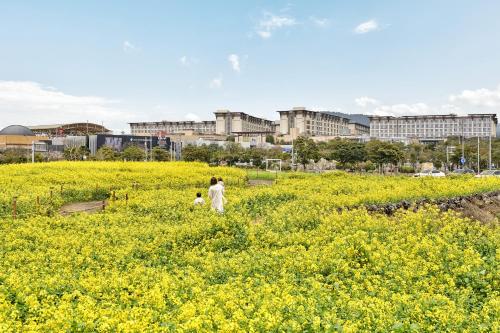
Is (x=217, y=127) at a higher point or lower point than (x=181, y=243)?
higher

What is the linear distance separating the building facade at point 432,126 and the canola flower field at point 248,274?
155 m

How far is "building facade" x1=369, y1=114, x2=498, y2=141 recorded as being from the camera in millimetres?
163125

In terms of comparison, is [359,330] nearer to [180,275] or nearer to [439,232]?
[180,275]

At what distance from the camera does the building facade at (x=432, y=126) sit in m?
163

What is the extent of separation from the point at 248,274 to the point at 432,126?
17931 cm

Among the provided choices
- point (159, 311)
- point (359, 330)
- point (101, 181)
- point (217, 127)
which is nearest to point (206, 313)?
point (159, 311)

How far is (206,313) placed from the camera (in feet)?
19.1

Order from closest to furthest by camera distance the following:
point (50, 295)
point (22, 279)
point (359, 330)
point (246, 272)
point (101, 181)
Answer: point (359, 330) → point (50, 295) → point (22, 279) → point (246, 272) → point (101, 181)

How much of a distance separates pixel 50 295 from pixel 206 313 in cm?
284

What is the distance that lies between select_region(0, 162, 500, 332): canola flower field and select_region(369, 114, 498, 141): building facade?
6110 inches

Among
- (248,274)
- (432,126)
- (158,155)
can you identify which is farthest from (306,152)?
(432,126)

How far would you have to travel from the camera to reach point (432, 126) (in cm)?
17425

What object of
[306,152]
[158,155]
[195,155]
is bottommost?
[195,155]

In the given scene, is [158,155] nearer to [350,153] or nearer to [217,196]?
[350,153]
